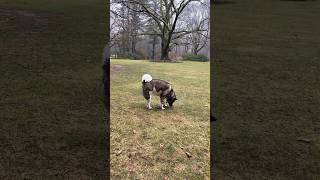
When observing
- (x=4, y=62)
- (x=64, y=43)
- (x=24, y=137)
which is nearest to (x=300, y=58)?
(x=64, y=43)

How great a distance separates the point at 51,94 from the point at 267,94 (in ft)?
23.6

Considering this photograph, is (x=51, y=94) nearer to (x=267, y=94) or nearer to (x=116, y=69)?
(x=116, y=69)

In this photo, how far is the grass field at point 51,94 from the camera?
29.6ft

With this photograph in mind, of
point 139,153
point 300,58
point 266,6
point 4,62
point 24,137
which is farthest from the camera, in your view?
point 266,6

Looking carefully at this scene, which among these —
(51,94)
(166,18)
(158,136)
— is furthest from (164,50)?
(158,136)

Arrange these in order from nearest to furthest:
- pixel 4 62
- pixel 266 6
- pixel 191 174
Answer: pixel 191 174 → pixel 4 62 → pixel 266 6

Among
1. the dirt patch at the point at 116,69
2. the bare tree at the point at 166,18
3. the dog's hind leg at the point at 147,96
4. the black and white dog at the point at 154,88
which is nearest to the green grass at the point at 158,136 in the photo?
the dog's hind leg at the point at 147,96

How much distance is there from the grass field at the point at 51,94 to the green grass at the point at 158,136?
445mm

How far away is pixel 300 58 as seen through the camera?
19.9m

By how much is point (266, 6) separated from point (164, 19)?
8543 millimetres

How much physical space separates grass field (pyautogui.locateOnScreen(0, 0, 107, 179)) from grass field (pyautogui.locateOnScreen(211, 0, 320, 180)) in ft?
10.1

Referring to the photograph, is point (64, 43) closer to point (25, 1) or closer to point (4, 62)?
point (4, 62)

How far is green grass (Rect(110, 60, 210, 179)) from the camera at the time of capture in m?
8.81

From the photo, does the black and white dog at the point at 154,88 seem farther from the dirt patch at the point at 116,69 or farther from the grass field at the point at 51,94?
the dirt patch at the point at 116,69
